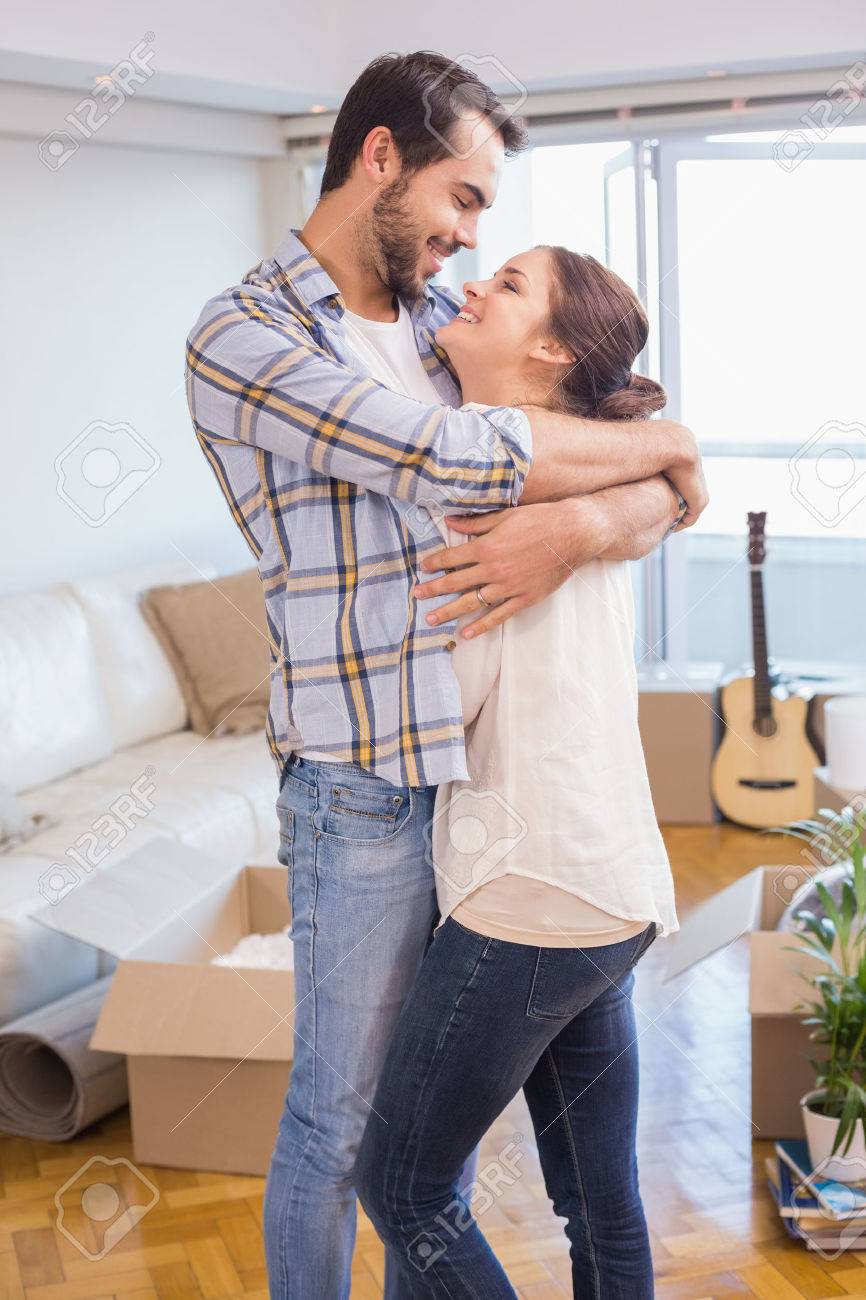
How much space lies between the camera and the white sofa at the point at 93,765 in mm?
2752

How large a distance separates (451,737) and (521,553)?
0.60 feet

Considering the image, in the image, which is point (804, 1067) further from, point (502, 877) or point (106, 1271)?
point (502, 877)

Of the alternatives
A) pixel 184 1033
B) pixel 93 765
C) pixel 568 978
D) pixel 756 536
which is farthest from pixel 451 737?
pixel 756 536

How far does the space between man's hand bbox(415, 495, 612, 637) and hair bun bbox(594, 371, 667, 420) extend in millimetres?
142

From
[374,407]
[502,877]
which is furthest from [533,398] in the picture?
[502,877]

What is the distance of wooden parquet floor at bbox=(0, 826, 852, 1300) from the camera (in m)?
2.03

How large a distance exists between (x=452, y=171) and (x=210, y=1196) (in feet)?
5.59

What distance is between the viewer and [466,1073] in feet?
4.04

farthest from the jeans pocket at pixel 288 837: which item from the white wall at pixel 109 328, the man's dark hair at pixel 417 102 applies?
the white wall at pixel 109 328

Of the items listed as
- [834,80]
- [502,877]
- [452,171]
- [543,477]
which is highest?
[834,80]

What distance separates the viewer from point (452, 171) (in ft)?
4.96

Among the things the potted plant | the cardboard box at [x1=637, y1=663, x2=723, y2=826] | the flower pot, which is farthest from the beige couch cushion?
the flower pot

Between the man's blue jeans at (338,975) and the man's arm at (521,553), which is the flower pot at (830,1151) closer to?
the man's blue jeans at (338,975)

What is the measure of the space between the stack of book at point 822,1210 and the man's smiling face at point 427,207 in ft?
4.98
